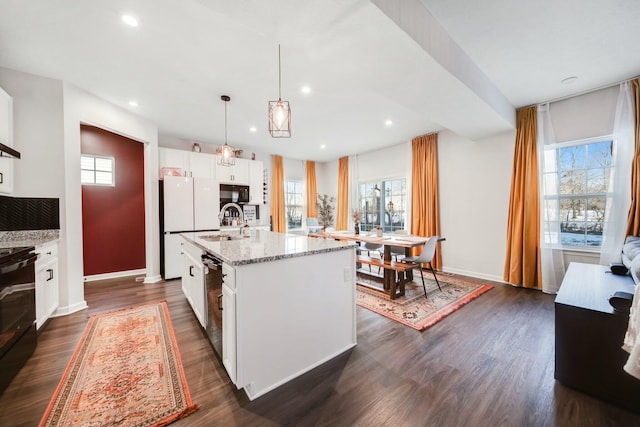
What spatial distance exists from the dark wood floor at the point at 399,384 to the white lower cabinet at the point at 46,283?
186 millimetres

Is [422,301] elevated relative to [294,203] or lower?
lower

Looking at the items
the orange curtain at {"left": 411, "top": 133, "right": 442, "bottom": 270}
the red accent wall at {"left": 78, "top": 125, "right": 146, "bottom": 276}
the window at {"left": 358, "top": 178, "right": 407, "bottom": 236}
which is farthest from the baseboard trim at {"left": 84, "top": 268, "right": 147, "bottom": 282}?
the orange curtain at {"left": 411, "top": 133, "right": 442, "bottom": 270}

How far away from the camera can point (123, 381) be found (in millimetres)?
1697

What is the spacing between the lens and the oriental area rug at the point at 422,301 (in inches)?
105

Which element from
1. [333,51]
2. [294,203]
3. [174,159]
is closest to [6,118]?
[174,159]

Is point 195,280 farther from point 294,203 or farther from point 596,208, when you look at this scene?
point 596,208

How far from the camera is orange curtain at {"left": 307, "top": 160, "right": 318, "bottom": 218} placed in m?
7.11

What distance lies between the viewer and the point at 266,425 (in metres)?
1.35

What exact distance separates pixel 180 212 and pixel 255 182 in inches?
73.5

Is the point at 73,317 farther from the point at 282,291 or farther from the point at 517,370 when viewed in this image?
the point at 517,370

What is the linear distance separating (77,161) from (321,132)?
3.67 meters

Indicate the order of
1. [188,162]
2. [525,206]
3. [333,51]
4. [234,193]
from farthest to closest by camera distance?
[234,193], [188,162], [525,206], [333,51]

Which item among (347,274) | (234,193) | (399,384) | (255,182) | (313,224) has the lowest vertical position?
(399,384)

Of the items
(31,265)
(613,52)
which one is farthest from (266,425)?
(613,52)
